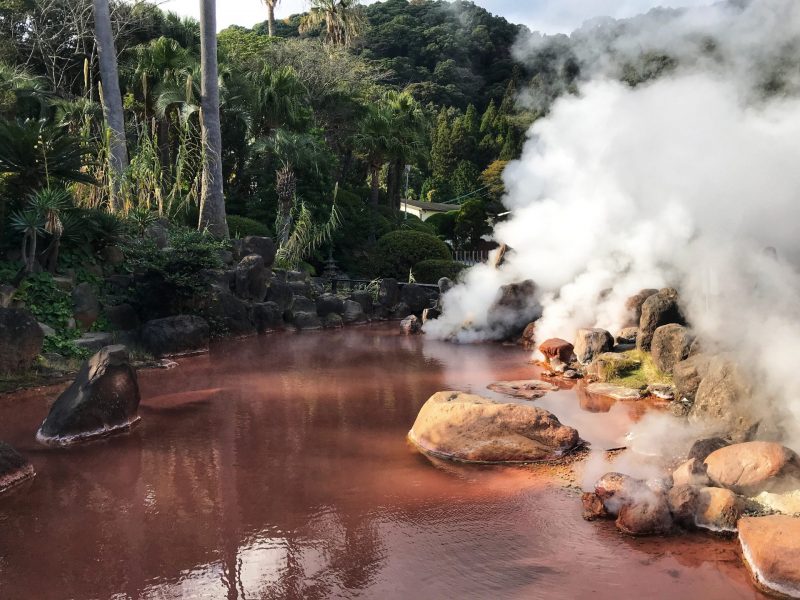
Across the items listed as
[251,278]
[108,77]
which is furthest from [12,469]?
[108,77]

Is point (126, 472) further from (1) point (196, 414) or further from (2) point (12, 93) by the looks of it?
(2) point (12, 93)

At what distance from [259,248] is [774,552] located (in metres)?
12.6

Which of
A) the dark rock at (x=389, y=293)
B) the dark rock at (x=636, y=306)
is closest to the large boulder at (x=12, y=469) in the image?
the dark rock at (x=636, y=306)

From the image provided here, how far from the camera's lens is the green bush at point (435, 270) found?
65.1 feet

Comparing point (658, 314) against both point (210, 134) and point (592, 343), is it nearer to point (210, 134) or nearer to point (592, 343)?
point (592, 343)

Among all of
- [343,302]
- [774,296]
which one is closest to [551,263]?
[343,302]

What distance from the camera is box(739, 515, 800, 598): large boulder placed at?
418cm

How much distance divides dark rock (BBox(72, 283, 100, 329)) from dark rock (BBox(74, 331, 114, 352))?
0.22 metres

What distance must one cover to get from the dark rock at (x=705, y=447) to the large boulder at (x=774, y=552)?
1330mm

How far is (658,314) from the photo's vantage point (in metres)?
9.80

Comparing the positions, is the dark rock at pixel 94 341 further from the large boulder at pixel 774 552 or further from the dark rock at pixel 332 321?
the large boulder at pixel 774 552

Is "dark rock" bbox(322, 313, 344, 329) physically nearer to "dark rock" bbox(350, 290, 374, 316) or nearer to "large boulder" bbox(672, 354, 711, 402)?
"dark rock" bbox(350, 290, 374, 316)

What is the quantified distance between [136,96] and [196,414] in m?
14.6

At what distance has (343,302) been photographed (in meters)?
16.7
